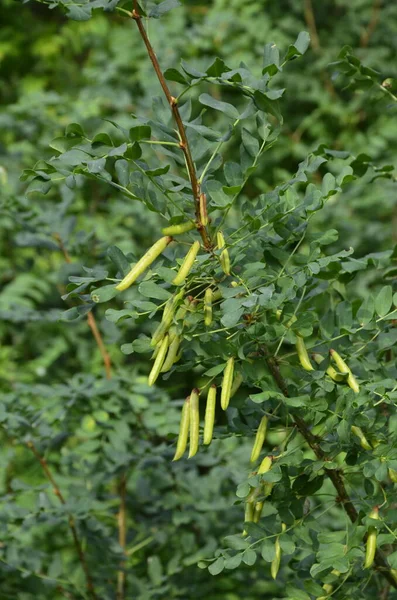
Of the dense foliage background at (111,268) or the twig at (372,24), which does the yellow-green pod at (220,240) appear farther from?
the twig at (372,24)

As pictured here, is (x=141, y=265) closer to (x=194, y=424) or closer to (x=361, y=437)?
(x=194, y=424)

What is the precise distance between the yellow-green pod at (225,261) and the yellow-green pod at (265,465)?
0.25 meters

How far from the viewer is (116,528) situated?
2.06 meters

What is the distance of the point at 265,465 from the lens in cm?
111

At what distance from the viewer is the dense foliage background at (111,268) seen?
168cm

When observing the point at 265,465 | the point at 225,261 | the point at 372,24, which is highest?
the point at 225,261

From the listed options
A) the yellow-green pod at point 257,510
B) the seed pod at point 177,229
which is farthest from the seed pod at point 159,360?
the yellow-green pod at point 257,510

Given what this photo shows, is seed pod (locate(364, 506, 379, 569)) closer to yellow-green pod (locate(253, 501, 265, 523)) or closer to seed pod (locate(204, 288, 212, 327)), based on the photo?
yellow-green pod (locate(253, 501, 265, 523))

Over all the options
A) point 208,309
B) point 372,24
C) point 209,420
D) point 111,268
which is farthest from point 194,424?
point 372,24

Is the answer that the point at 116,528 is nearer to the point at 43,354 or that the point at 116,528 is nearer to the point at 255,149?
the point at 43,354

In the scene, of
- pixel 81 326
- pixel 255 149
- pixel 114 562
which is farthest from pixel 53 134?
pixel 255 149

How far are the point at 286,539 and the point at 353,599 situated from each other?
0.43 ft

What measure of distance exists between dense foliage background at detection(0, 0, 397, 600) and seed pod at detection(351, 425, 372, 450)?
Result: 68 mm

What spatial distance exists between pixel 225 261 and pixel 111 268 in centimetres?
61
